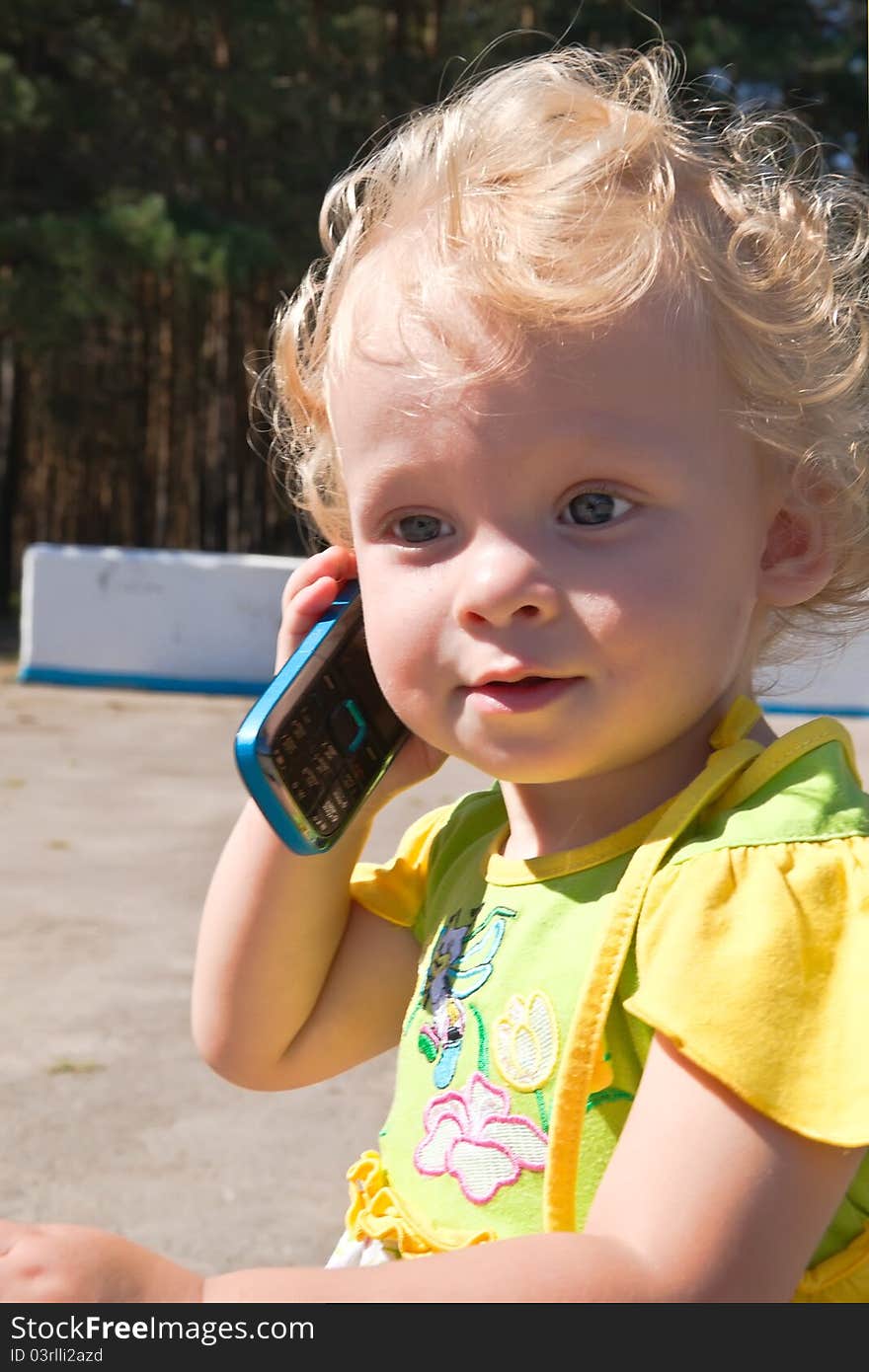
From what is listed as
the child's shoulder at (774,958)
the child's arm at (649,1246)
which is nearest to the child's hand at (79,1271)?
the child's arm at (649,1246)

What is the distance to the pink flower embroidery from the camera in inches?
48.8

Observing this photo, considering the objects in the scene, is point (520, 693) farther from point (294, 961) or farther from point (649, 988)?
point (294, 961)

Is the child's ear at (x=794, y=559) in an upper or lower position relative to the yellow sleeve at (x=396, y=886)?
upper

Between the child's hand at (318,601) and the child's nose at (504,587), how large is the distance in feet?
1.43

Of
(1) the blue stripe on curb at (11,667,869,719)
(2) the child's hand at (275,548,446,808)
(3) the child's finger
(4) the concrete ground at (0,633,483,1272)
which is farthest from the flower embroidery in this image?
(1) the blue stripe on curb at (11,667,869,719)


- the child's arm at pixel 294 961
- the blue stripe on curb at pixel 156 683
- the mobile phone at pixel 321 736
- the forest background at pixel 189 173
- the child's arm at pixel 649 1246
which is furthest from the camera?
the forest background at pixel 189 173

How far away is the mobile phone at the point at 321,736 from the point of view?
142cm

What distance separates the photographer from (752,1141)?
3.40 feet

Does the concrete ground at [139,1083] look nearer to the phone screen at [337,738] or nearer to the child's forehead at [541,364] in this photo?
the phone screen at [337,738]

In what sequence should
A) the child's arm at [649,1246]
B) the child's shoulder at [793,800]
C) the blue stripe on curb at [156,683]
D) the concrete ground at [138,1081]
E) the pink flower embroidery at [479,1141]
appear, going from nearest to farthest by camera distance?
1. the child's arm at [649,1246]
2. the child's shoulder at [793,800]
3. the pink flower embroidery at [479,1141]
4. the concrete ground at [138,1081]
5. the blue stripe on curb at [156,683]

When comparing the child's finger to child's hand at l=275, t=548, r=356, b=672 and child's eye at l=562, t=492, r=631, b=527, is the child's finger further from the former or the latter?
child's eye at l=562, t=492, r=631, b=527

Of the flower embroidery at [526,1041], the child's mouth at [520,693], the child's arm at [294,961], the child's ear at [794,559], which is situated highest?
the child's ear at [794,559]

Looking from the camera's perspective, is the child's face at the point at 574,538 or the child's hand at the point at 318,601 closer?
the child's face at the point at 574,538
